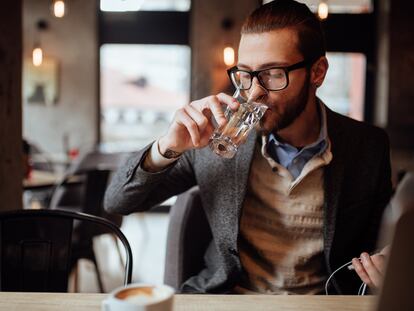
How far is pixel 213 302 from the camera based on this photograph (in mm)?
1120

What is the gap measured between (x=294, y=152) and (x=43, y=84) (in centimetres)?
743

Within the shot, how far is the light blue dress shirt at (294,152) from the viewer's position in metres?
1.61

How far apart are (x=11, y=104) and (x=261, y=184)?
1408 mm

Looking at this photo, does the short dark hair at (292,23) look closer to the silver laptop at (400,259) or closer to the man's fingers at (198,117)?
the man's fingers at (198,117)

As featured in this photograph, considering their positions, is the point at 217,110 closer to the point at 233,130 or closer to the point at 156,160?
the point at 233,130

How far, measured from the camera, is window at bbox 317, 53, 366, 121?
26.5 feet

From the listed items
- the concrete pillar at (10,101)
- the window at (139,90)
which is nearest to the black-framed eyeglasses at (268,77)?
the concrete pillar at (10,101)

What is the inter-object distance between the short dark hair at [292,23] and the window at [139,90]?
6.51m

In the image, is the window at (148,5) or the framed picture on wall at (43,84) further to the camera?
the framed picture on wall at (43,84)

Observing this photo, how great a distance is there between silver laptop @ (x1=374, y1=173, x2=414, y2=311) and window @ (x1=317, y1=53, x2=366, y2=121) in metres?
7.69

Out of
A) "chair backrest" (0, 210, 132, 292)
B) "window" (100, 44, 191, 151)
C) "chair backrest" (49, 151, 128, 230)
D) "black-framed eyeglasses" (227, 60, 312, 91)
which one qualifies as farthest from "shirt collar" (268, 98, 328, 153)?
"window" (100, 44, 191, 151)

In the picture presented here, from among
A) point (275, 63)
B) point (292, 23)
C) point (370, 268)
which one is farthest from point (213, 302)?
point (292, 23)

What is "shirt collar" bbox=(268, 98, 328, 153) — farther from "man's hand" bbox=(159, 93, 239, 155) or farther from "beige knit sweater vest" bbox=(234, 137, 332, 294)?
"man's hand" bbox=(159, 93, 239, 155)

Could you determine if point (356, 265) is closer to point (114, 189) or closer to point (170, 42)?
point (114, 189)
